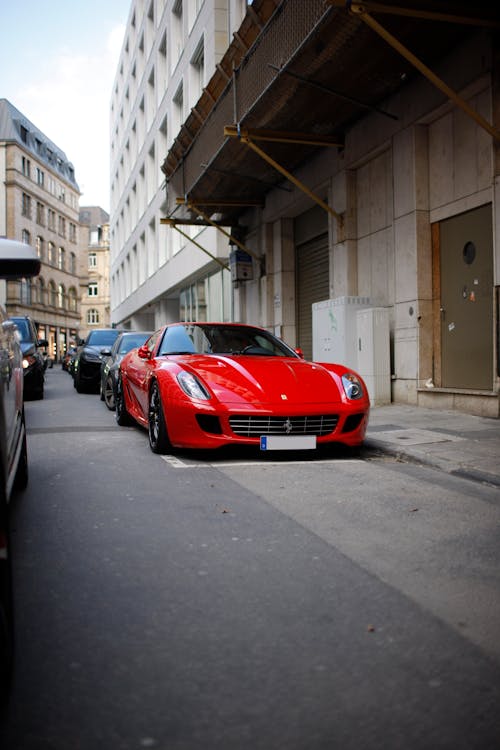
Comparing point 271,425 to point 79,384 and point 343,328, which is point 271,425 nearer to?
point 343,328

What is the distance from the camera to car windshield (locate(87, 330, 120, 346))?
1662cm

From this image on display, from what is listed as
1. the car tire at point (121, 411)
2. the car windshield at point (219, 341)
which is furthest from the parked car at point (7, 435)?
the car tire at point (121, 411)

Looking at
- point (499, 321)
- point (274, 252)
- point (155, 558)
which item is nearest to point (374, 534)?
point (155, 558)

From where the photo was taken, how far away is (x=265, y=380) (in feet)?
20.1

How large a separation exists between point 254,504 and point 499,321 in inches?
207

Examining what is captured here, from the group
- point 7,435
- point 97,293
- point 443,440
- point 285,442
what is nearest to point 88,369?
point 443,440

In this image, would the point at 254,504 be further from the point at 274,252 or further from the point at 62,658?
the point at 274,252

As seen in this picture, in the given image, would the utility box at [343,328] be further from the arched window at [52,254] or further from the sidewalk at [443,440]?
the arched window at [52,254]

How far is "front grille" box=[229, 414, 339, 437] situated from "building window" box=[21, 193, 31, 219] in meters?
63.1

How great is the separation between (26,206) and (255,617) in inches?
2657

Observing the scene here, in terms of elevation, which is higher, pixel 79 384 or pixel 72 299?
pixel 72 299

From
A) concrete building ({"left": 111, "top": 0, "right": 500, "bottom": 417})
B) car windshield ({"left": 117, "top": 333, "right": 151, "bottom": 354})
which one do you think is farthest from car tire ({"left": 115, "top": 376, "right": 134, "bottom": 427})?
concrete building ({"left": 111, "top": 0, "right": 500, "bottom": 417})

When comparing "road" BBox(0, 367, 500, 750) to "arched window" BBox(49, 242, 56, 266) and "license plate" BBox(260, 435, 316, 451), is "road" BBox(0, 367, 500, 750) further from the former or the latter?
"arched window" BBox(49, 242, 56, 266)

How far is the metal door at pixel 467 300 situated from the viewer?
910 centimetres
